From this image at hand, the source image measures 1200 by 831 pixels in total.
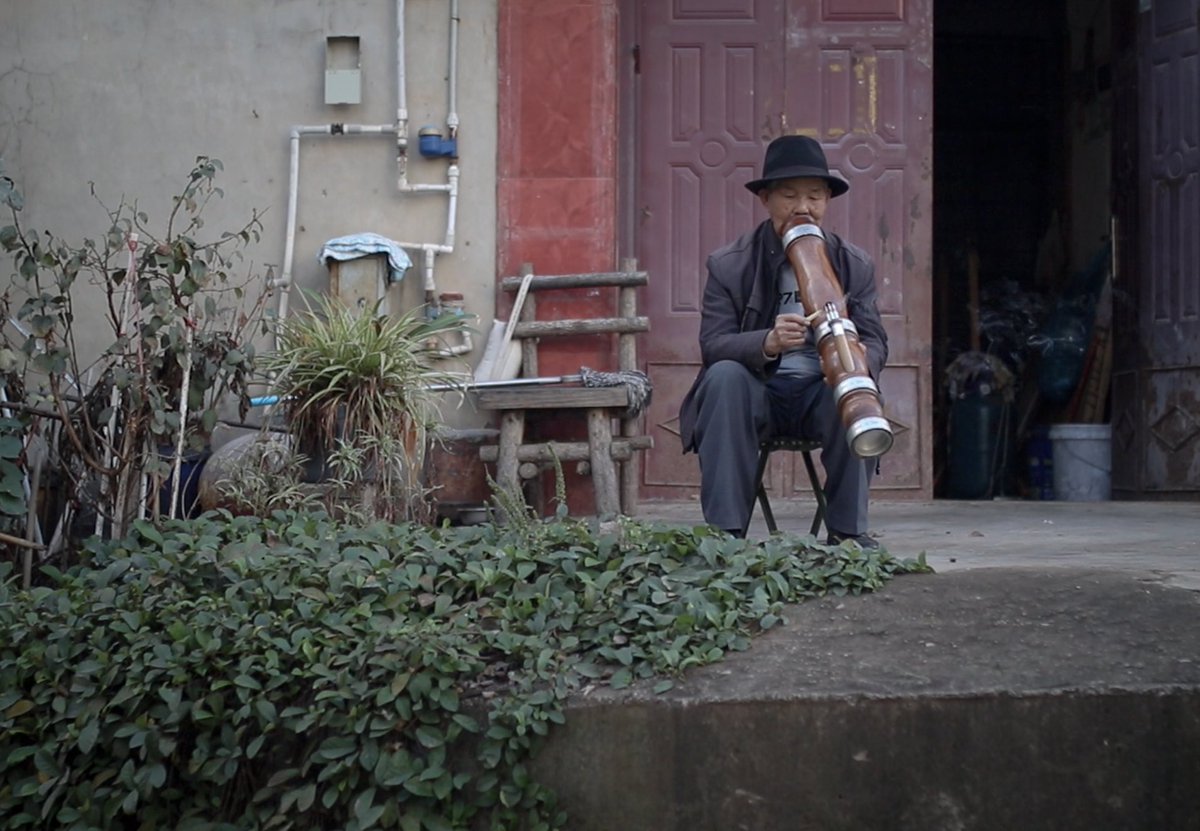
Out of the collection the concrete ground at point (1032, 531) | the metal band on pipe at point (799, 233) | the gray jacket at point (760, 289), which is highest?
the metal band on pipe at point (799, 233)

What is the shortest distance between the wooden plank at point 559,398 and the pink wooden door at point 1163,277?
311 cm

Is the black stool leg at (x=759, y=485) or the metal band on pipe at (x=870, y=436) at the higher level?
the metal band on pipe at (x=870, y=436)

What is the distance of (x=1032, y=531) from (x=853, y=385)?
2.09 metres

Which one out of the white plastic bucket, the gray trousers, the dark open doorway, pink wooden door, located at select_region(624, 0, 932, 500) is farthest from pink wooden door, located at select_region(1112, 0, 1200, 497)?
the gray trousers

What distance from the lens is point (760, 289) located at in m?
4.59

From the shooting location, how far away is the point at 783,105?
7.08 meters

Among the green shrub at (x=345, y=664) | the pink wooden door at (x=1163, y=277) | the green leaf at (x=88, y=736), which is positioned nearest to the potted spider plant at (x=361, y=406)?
the green shrub at (x=345, y=664)

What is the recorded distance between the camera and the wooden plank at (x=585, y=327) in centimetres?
657

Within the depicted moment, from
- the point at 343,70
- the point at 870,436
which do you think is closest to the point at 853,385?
the point at 870,436

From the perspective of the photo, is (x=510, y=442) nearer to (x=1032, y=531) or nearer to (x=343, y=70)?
(x=343, y=70)

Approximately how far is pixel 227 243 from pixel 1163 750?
491 cm

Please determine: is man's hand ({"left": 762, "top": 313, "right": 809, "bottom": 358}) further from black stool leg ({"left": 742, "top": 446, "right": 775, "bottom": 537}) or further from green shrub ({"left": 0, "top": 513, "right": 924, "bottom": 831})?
green shrub ({"left": 0, "top": 513, "right": 924, "bottom": 831})

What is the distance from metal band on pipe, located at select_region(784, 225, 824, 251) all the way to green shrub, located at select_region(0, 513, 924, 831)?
1046 millimetres

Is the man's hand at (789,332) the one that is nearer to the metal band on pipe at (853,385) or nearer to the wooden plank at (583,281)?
the metal band on pipe at (853,385)
